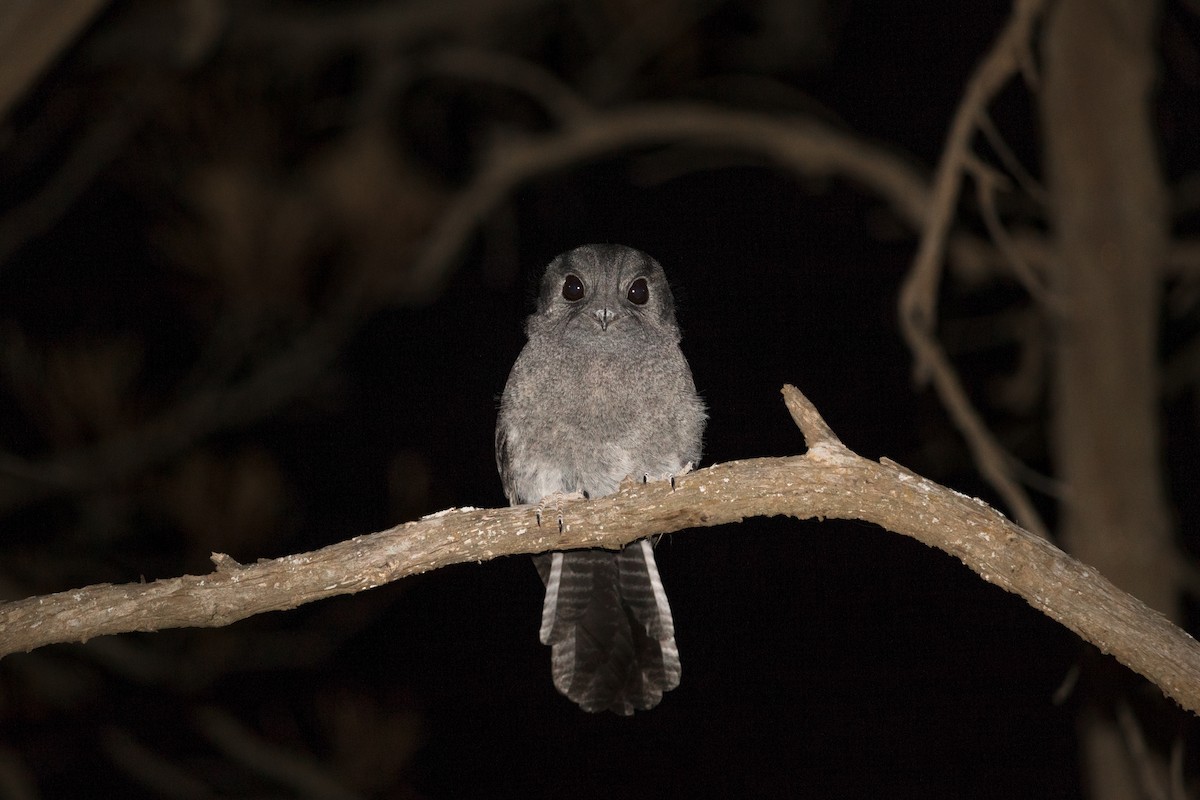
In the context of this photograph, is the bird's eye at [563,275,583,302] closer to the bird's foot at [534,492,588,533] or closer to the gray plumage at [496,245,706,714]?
the gray plumage at [496,245,706,714]

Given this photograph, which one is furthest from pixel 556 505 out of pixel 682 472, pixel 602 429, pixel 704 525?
pixel 602 429

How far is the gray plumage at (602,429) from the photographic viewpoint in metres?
3.64

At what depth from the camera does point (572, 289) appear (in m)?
3.91

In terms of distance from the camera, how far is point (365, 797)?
5.03 meters

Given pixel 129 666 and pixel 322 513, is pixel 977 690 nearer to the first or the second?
pixel 322 513

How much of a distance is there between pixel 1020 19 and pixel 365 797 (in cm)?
398

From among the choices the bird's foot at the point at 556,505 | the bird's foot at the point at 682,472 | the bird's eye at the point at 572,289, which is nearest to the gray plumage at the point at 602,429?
the bird's eye at the point at 572,289

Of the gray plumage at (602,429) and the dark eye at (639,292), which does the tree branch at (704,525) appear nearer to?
the gray plumage at (602,429)

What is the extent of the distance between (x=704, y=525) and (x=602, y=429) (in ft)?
3.59

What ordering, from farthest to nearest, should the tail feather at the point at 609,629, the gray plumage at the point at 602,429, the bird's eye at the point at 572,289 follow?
1. the bird's eye at the point at 572,289
2. the gray plumage at the point at 602,429
3. the tail feather at the point at 609,629

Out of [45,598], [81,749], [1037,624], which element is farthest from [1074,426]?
[81,749]

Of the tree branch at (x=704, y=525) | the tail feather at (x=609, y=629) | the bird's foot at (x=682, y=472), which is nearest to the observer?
the tree branch at (x=704, y=525)

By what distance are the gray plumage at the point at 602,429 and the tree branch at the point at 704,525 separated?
0.94 metres

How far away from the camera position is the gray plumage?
11.9ft
